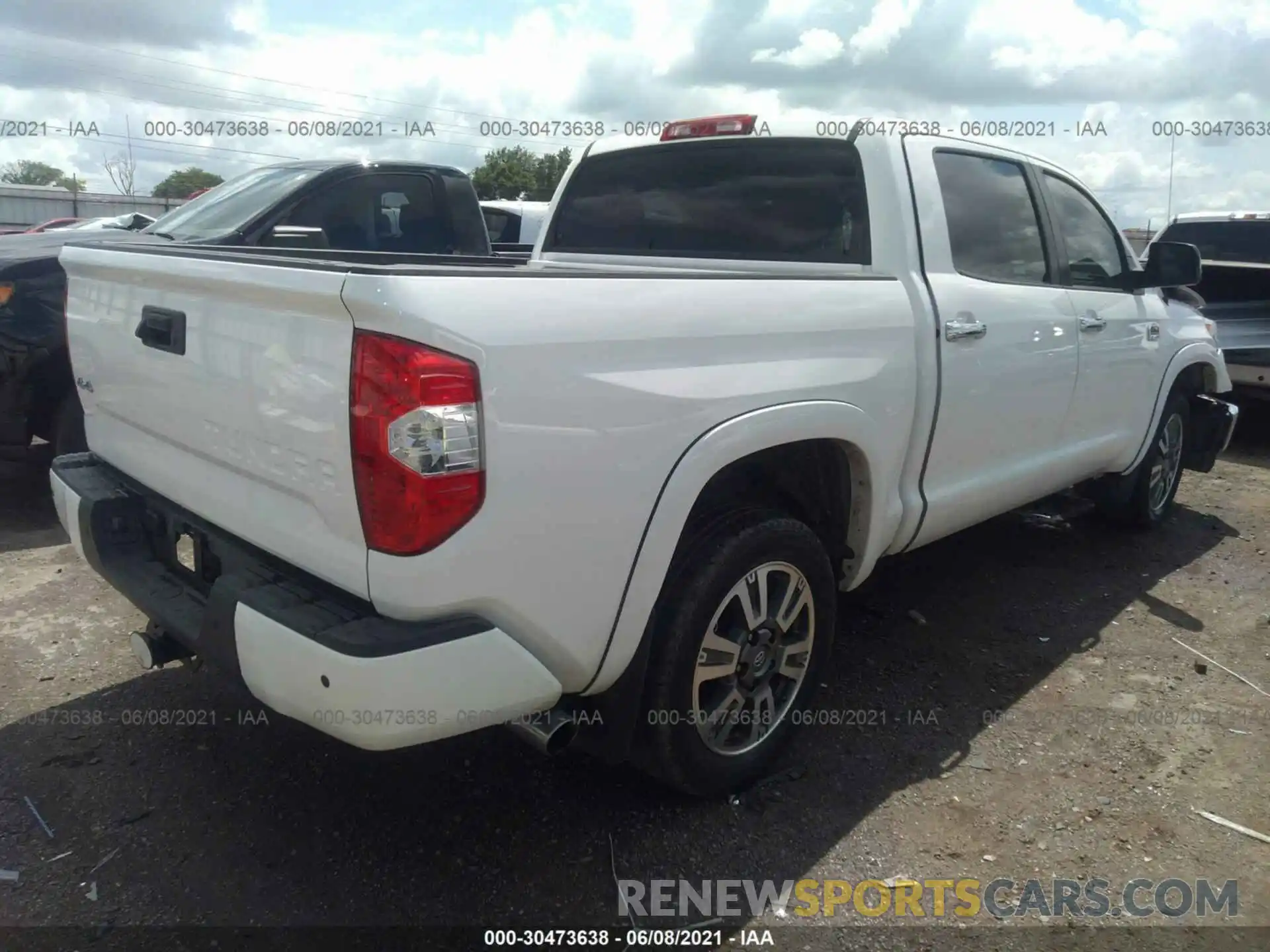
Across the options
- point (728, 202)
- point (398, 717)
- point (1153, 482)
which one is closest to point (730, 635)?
point (398, 717)

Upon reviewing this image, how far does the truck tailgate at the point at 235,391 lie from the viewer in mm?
2074

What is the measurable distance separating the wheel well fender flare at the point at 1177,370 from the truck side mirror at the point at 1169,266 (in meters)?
0.63

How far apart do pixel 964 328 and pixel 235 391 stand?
87.8 inches

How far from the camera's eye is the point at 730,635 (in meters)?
2.80

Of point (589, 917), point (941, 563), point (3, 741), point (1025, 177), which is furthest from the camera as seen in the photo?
→ point (941, 563)

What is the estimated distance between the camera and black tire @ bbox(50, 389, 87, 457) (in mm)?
4941

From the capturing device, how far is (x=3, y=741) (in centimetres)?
316

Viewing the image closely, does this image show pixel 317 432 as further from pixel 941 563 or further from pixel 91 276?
pixel 941 563

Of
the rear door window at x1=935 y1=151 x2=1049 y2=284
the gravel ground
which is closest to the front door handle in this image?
the rear door window at x1=935 y1=151 x2=1049 y2=284

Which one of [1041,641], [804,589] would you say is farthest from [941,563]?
[804,589]

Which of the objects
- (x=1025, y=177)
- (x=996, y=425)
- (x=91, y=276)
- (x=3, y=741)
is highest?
(x=1025, y=177)

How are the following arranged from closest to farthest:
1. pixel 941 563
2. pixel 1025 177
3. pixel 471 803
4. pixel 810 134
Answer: pixel 471 803 < pixel 810 134 < pixel 1025 177 < pixel 941 563

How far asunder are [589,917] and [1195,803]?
190cm

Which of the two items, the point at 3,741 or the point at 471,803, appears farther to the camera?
the point at 3,741
